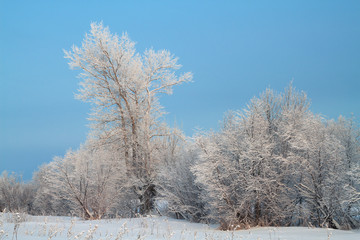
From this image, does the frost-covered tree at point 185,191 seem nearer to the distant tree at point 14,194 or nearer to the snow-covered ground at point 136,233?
the snow-covered ground at point 136,233

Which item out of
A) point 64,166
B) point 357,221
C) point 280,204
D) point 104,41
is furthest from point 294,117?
point 104,41

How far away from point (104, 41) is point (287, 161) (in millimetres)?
14127

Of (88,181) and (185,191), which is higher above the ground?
(88,181)

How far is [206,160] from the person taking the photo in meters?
11.9

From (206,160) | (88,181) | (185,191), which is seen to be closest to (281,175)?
(206,160)

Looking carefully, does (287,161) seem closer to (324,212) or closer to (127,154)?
(324,212)

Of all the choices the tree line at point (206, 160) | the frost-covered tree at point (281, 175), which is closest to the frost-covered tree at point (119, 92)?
the tree line at point (206, 160)

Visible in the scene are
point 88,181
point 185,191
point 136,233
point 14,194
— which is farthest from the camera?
point 14,194

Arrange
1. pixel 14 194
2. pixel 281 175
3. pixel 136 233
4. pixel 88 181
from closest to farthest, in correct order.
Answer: pixel 136 233 < pixel 281 175 < pixel 88 181 < pixel 14 194

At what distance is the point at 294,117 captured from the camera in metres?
13.0

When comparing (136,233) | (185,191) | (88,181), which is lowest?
(136,233)

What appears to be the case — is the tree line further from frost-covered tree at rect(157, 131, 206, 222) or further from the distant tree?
the distant tree

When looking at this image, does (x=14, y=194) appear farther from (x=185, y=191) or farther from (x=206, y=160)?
(x=206, y=160)

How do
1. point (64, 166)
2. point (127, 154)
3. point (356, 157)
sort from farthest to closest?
point (127, 154) < point (64, 166) < point (356, 157)
